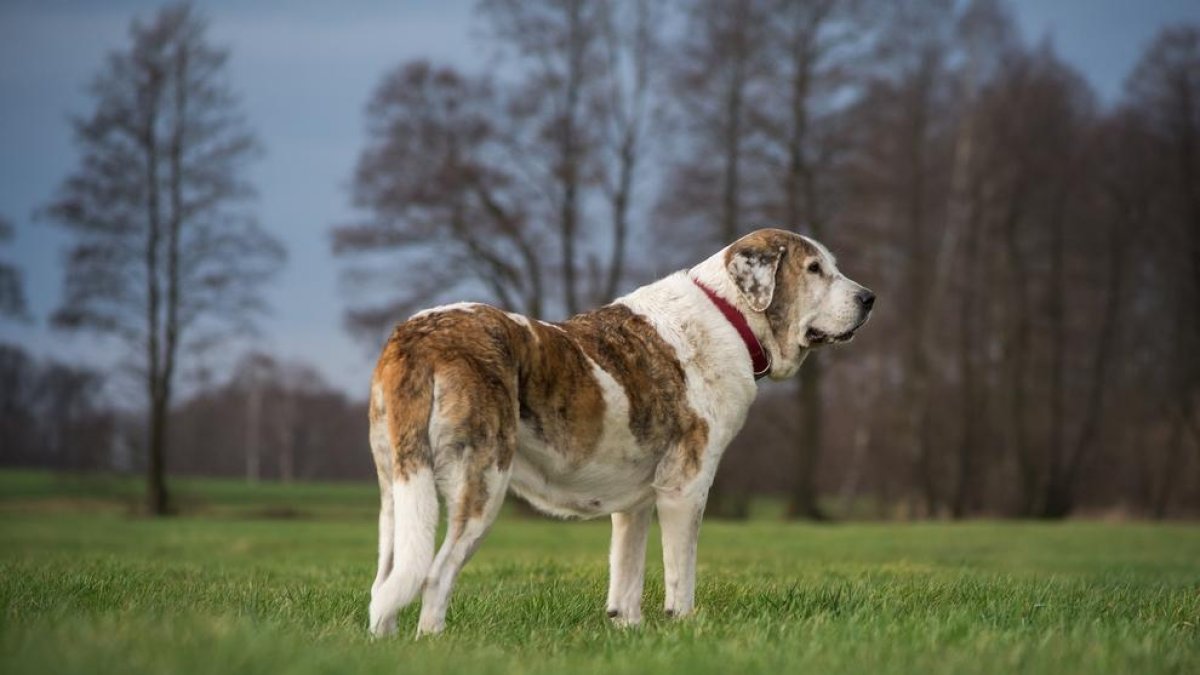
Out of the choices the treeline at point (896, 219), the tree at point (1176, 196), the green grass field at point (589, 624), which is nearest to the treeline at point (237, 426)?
the treeline at point (896, 219)

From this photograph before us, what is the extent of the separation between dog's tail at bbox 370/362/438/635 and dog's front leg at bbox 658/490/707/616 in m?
1.48

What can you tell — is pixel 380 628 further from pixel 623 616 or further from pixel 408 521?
pixel 623 616

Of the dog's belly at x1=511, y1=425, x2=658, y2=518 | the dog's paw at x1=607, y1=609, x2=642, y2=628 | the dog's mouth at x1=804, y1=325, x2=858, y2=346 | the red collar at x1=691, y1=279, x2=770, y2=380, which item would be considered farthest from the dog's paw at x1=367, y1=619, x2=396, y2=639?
the dog's mouth at x1=804, y1=325, x2=858, y2=346

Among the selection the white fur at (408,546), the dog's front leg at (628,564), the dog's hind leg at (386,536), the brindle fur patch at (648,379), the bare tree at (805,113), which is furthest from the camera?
the bare tree at (805,113)

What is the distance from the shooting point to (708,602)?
22.9 ft

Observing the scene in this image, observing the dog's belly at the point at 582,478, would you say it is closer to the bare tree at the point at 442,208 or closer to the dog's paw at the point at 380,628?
the dog's paw at the point at 380,628

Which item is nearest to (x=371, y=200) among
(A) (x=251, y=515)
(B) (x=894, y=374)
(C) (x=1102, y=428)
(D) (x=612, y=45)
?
(D) (x=612, y=45)

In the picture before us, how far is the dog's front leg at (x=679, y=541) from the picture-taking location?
5887 millimetres

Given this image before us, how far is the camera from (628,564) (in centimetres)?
625

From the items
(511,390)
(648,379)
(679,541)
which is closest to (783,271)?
(648,379)

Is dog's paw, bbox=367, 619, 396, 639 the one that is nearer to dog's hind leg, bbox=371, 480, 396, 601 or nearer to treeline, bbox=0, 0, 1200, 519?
dog's hind leg, bbox=371, 480, 396, 601

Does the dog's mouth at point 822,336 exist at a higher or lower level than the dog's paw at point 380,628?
higher

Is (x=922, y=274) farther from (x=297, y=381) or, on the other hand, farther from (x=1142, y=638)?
(x=297, y=381)

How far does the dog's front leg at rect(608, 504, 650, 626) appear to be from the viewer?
Result: 623 cm
